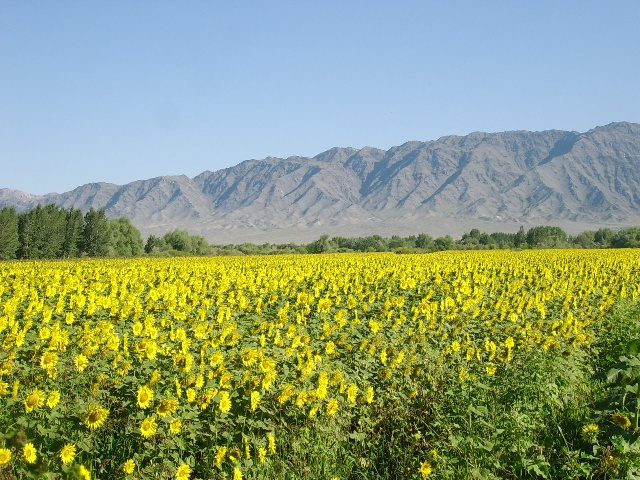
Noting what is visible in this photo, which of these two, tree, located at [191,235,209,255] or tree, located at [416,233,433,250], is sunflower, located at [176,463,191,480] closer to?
tree, located at [191,235,209,255]

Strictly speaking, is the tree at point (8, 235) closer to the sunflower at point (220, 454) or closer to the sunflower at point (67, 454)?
the sunflower at point (67, 454)

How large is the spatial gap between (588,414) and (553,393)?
45cm

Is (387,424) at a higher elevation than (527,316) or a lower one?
lower

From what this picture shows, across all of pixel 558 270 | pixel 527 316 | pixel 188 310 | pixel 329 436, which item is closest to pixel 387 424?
pixel 329 436

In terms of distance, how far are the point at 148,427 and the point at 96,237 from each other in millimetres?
68886

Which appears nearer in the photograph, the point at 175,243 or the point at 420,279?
the point at 420,279

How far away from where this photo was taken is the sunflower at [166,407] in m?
5.27

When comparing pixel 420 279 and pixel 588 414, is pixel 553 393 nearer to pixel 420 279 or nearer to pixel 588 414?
pixel 588 414

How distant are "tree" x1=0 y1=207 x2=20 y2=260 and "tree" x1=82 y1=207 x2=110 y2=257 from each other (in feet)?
26.7

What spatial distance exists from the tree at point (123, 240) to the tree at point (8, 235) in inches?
388

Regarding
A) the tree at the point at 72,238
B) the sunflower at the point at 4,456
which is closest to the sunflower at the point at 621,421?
the sunflower at the point at 4,456

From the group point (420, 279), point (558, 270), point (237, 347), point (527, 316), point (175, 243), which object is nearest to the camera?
point (237, 347)

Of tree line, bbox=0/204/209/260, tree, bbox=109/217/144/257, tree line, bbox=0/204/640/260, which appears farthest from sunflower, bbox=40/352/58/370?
tree, bbox=109/217/144/257

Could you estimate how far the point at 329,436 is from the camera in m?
6.16
